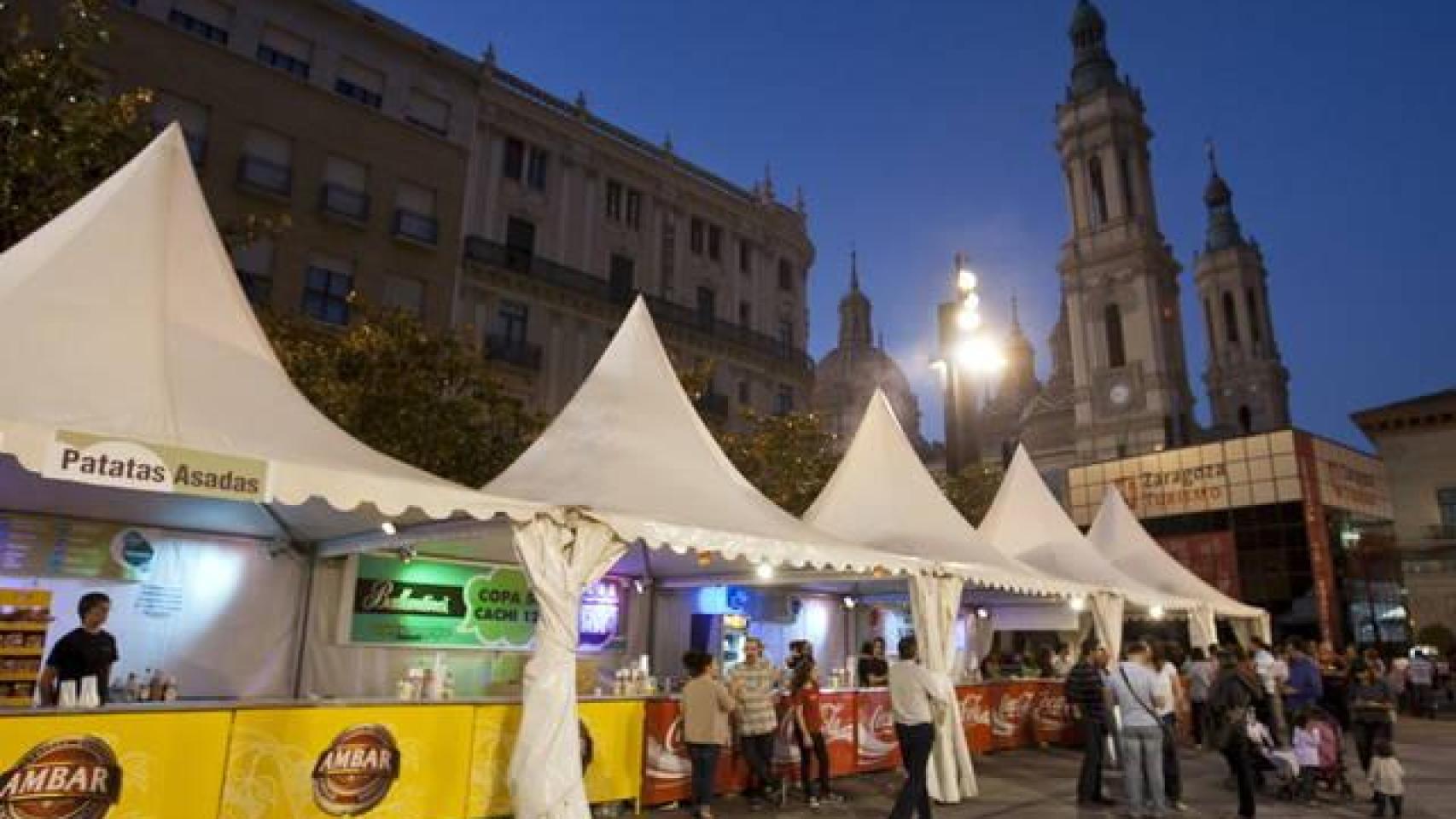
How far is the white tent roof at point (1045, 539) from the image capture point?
1566cm

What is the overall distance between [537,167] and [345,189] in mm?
7952

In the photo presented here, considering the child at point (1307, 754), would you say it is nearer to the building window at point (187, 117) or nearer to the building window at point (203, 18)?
the building window at point (187, 117)

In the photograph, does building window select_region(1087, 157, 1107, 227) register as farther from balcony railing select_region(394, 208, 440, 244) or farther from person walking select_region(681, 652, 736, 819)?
person walking select_region(681, 652, 736, 819)

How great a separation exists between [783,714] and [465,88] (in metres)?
26.1

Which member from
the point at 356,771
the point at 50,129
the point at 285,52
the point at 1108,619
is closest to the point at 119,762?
the point at 356,771

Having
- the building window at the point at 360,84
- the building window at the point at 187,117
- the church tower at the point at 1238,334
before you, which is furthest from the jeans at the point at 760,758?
the church tower at the point at 1238,334

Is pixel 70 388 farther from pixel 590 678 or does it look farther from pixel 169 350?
pixel 590 678

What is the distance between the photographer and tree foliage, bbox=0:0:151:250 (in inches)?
419

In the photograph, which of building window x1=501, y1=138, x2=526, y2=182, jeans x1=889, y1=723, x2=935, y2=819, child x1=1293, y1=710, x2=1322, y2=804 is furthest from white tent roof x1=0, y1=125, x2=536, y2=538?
building window x1=501, y1=138, x2=526, y2=182

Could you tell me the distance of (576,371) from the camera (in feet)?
104

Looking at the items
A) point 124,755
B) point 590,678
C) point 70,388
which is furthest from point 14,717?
point 590,678

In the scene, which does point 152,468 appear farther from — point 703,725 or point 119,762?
point 703,725

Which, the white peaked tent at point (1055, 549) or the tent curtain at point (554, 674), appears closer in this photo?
the tent curtain at point (554, 674)

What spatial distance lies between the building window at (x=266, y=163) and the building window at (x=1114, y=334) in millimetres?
54545
